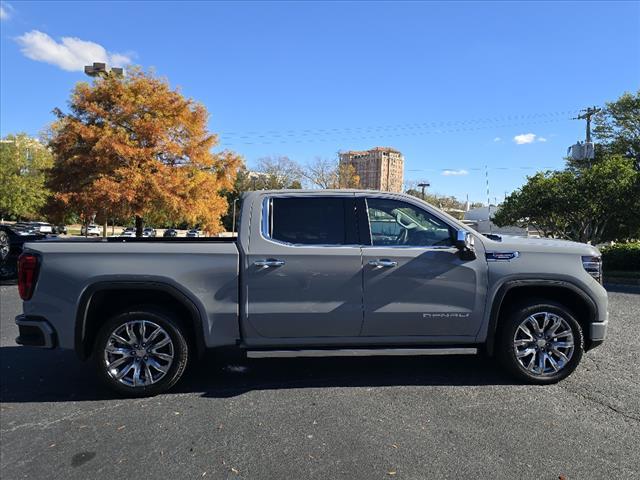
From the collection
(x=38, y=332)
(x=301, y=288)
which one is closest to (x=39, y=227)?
(x=38, y=332)

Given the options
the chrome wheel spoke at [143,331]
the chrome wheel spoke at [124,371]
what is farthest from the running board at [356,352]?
the chrome wheel spoke at [124,371]

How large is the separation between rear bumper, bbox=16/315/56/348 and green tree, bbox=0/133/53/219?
41.9 metres

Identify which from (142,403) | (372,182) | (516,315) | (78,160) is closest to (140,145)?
(78,160)

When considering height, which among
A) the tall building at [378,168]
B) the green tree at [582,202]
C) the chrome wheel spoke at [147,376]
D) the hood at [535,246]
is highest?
the tall building at [378,168]

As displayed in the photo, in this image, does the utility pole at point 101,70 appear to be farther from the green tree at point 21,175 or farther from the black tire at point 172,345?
the green tree at point 21,175

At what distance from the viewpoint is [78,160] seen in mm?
14914

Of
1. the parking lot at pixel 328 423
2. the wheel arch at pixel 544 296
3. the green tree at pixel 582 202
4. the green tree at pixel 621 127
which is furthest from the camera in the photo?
the green tree at pixel 621 127

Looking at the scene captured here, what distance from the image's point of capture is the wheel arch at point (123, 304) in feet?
14.3

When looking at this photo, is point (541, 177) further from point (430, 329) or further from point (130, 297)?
point (130, 297)

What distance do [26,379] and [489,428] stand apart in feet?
14.3

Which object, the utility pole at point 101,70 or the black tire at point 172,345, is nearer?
the black tire at point 172,345

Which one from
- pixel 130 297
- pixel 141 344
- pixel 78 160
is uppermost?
pixel 78 160

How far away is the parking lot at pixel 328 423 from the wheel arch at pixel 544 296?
556 mm

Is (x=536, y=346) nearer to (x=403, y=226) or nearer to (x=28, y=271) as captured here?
(x=403, y=226)
